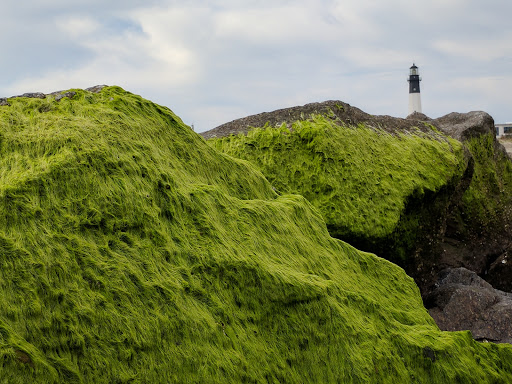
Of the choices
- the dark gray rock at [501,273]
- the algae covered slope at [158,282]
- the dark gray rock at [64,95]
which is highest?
the dark gray rock at [64,95]

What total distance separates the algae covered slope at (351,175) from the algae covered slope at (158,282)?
2.51 m

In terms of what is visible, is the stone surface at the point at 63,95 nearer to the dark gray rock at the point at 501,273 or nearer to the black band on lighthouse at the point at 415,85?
the dark gray rock at the point at 501,273

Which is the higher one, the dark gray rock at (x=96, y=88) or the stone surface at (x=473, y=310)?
the dark gray rock at (x=96, y=88)

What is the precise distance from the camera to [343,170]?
764cm

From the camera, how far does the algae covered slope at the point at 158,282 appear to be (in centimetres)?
309

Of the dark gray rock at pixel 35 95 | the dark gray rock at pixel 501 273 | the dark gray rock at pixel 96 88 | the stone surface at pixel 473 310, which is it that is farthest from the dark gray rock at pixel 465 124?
the dark gray rock at pixel 35 95

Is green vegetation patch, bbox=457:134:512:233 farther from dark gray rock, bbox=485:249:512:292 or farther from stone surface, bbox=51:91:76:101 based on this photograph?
stone surface, bbox=51:91:76:101

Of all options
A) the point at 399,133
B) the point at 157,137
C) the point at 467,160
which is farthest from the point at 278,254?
the point at 467,160

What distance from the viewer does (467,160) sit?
9.23 m

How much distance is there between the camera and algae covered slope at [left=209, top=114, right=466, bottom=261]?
745cm

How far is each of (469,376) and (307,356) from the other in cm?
153

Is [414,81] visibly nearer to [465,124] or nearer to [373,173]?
[465,124]

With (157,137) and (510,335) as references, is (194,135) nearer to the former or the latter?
(157,137)

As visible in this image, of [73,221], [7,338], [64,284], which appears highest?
[73,221]
